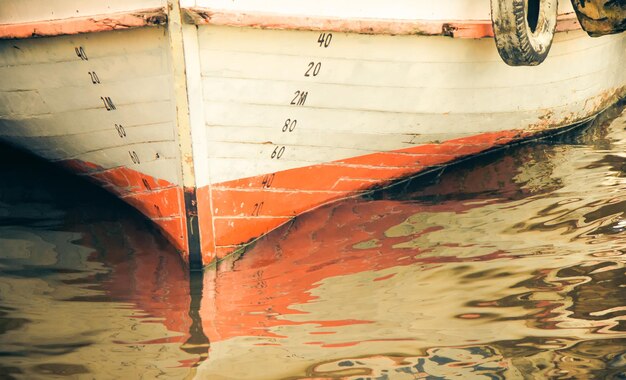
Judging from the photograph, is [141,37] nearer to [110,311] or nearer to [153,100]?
[153,100]

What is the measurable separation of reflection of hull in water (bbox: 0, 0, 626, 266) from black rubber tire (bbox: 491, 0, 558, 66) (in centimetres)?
18

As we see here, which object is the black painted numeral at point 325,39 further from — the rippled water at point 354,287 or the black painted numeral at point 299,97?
the rippled water at point 354,287

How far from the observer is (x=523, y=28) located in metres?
5.48

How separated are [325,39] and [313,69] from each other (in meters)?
0.19

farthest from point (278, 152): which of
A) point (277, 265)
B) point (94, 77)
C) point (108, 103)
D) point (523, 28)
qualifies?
point (523, 28)

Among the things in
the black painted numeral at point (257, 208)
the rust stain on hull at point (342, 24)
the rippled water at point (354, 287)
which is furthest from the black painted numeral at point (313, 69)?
the rippled water at point (354, 287)

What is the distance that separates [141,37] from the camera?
15.2 ft

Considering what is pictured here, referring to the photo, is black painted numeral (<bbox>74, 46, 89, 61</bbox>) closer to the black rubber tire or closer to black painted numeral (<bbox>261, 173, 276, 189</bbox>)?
black painted numeral (<bbox>261, 173, 276, 189</bbox>)

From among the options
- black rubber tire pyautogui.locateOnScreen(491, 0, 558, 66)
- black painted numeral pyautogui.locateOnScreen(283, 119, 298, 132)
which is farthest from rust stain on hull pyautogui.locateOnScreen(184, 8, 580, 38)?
black painted numeral pyautogui.locateOnScreen(283, 119, 298, 132)

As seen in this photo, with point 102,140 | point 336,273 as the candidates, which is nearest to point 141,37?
point 102,140

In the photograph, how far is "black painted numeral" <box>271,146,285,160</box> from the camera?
5.24 m

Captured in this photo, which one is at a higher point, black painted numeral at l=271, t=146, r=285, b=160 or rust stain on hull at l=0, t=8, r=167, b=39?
rust stain on hull at l=0, t=8, r=167, b=39

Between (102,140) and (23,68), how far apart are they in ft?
2.12

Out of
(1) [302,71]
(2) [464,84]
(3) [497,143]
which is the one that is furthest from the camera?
(3) [497,143]
